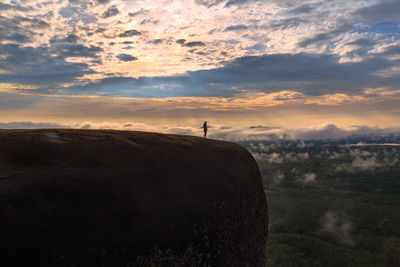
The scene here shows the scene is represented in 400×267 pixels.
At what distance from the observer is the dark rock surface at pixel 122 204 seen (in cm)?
2231

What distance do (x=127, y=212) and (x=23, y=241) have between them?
886 centimetres

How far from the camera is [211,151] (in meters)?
41.2

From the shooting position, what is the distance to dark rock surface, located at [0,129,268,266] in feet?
73.2

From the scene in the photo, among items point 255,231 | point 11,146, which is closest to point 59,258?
point 11,146

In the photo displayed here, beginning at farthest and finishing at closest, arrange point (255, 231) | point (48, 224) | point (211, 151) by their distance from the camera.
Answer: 1. point (211, 151)
2. point (255, 231)
3. point (48, 224)

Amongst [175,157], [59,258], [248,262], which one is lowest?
[248,262]

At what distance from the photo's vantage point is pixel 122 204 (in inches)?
1064

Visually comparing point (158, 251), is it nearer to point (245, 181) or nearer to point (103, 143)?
point (103, 143)

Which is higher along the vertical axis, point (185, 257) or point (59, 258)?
point (59, 258)

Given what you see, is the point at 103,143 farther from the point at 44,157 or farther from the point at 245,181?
the point at 245,181

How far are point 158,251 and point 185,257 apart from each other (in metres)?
3.25

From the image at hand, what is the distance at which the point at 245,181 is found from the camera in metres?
40.0

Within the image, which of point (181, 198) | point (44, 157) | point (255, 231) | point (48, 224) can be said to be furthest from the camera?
point (255, 231)

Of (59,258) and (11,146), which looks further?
(11,146)
